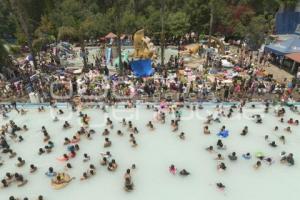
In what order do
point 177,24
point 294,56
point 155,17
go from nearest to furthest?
point 294,56
point 177,24
point 155,17

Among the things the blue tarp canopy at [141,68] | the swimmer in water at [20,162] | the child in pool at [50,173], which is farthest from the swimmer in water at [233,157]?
the blue tarp canopy at [141,68]

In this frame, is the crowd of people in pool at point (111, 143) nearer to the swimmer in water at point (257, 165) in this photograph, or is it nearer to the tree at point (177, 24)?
the swimmer in water at point (257, 165)

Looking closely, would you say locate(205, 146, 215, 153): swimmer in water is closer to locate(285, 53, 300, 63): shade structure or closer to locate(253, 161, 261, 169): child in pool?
locate(253, 161, 261, 169): child in pool

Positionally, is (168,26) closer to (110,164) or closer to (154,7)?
(154,7)

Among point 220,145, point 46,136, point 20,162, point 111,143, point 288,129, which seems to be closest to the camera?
point 20,162

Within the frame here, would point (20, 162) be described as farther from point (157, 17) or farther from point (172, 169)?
point (157, 17)

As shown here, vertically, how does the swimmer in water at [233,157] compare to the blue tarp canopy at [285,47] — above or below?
below

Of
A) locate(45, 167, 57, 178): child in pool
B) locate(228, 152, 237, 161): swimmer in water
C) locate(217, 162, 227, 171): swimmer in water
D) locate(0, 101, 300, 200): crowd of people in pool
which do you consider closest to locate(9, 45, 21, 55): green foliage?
locate(0, 101, 300, 200): crowd of people in pool

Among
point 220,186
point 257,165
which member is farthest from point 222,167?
point 257,165
